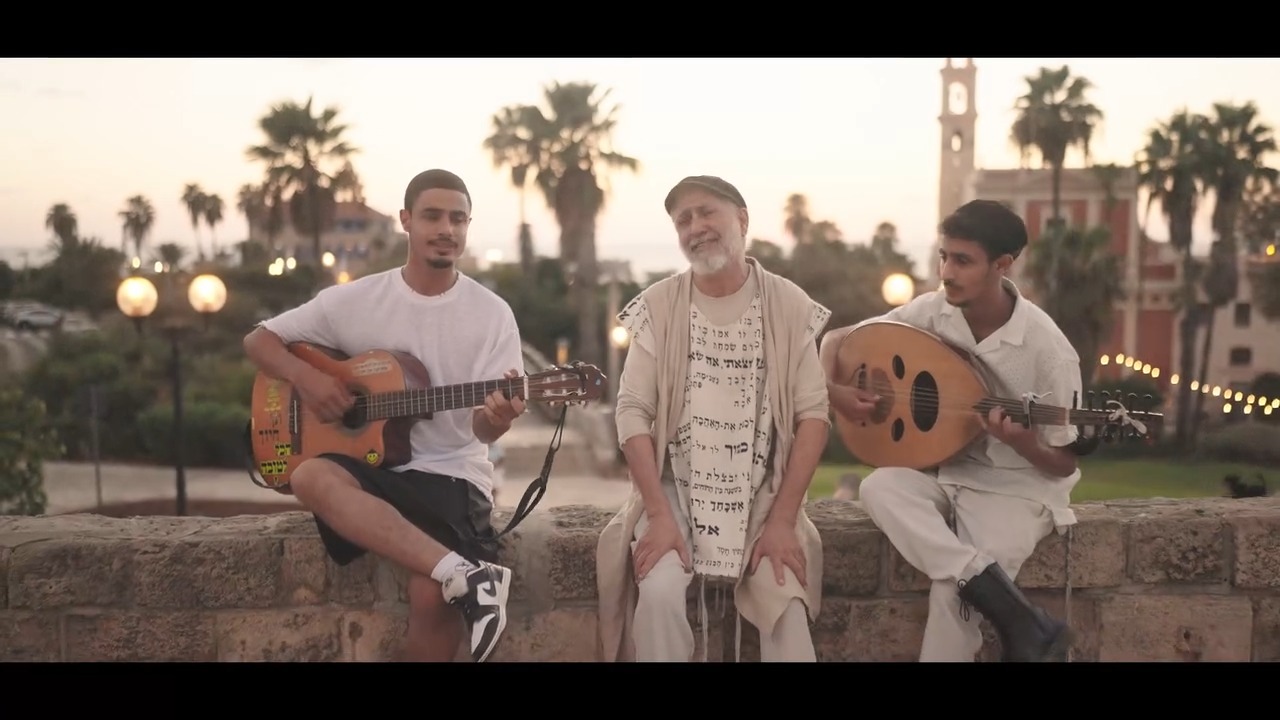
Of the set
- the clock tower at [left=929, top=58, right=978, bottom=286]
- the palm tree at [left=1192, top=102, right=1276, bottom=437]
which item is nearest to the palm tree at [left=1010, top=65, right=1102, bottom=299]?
the palm tree at [left=1192, top=102, right=1276, bottom=437]

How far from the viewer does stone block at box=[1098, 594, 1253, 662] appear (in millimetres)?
2889

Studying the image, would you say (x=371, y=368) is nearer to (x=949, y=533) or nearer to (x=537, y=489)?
(x=537, y=489)

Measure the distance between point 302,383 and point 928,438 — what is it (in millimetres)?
1687

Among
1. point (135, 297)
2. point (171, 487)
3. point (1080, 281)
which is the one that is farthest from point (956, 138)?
point (171, 487)

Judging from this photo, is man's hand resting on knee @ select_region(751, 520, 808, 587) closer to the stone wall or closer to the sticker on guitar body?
the stone wall

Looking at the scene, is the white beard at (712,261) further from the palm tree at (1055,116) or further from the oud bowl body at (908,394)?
the palm tree at (1055,116)

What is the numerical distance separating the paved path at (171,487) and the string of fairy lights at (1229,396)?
7474 mm

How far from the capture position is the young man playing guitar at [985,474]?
2682mm

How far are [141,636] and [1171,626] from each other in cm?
280

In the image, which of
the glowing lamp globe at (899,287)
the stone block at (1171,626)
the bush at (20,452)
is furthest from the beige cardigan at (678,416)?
the bush at (20,452)

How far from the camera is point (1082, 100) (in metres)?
17.5

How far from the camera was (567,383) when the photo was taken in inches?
104
